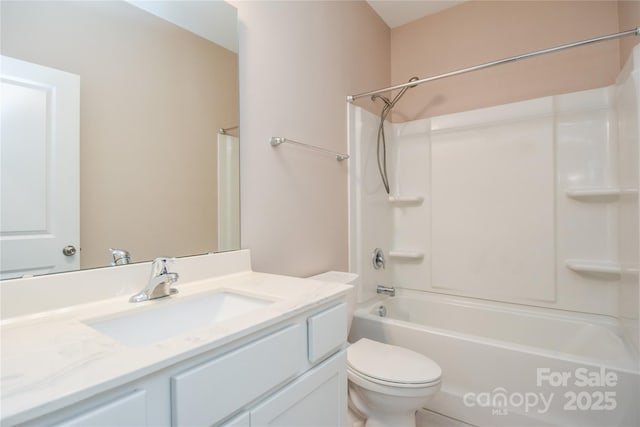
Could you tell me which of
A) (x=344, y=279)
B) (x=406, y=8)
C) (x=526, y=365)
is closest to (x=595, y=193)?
(x=526, y=365)

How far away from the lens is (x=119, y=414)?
1.60 ft

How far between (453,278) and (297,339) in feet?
5.90

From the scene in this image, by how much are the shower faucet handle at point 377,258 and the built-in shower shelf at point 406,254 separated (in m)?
0.15

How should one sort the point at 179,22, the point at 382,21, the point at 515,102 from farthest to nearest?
1. the point at 382,21
2. the point at 515,102
3. the point at 179,22

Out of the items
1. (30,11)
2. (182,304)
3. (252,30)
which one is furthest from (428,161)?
(30,11)

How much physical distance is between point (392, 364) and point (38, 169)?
145cm

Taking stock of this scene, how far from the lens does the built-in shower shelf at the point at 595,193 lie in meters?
1.75

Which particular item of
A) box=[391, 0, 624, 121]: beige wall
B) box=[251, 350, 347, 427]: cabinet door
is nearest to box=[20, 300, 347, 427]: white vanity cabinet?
box=[251, 350, 347, 427]: cabinet door

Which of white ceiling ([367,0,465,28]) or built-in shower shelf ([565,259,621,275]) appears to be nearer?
built-in shower shelf ([565,259,621,275])

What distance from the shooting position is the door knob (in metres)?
0.89

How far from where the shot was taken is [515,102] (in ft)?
7.02

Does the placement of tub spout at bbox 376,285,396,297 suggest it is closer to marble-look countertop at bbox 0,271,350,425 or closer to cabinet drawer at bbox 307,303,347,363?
cabinet drawer at bbox 307,303,347,363

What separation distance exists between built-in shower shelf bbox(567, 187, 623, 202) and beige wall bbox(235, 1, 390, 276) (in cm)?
138

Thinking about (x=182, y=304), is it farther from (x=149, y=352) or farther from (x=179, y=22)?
(x=179, y=22)
